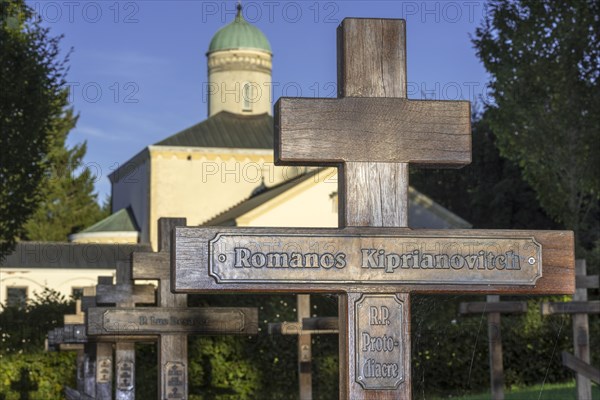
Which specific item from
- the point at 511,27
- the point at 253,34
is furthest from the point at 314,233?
the point at 253,34

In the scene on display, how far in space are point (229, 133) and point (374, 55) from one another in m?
55.3

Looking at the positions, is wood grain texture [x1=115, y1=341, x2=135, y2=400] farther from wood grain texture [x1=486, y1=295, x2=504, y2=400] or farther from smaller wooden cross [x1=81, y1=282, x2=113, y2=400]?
wood grain texture [x1=486, y1=295, x2=504, y2=400]

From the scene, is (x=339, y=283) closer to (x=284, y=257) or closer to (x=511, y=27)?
(x=284, y=257)

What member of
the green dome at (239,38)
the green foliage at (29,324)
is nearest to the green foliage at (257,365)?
the green foliage at (29,324)

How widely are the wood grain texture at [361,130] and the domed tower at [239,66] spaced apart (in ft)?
193

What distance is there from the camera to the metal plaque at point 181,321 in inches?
393

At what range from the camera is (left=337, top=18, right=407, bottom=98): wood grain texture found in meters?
5.14

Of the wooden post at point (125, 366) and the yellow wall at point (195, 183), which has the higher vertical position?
the yellow wall at point (195, 183)

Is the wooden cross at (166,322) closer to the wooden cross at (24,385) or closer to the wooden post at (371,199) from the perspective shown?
the wooden post at (371,199)

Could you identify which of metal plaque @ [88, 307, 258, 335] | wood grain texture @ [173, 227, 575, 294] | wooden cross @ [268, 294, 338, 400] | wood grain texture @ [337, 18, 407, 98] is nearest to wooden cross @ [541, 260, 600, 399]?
wooden cross @ [268, 294, 338, 400]

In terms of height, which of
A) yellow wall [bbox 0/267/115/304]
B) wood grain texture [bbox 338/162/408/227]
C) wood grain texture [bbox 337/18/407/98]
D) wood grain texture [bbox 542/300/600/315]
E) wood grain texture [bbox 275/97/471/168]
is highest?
yellow wall [bbox 0/267/115/304]

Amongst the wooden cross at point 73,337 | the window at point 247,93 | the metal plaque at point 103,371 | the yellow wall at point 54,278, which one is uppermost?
the window at point 247,93

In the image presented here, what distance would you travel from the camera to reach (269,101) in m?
68.2

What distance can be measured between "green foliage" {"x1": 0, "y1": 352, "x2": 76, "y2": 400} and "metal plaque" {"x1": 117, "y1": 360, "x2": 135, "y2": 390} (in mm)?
8506
